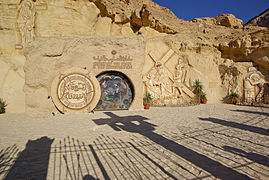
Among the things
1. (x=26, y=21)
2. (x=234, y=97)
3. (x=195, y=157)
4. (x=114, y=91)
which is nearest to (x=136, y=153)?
(x=195, y=157)

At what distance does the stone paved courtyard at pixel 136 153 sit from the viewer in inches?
98.1

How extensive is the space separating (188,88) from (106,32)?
8858mm

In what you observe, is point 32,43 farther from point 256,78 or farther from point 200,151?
point 256,78

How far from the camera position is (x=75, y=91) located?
7.84 meters

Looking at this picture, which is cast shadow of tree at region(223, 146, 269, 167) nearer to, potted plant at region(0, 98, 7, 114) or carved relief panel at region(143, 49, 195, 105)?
carved relief panel at region(143, 49, 195, 105)

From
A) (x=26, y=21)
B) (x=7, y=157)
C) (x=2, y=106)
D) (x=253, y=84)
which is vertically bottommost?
(x=7, y=157)

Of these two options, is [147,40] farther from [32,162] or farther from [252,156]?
[32,162]

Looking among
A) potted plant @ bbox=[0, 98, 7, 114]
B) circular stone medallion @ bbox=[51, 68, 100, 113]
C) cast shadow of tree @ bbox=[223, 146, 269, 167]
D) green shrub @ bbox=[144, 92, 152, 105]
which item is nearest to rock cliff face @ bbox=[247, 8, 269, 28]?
green shrub @ bbox=[144, 92, 152, 105]

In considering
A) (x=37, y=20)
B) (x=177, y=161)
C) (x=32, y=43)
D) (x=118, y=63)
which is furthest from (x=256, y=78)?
(x=37, y=20)

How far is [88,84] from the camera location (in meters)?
8.05

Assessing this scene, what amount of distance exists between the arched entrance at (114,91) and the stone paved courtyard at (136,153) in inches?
148

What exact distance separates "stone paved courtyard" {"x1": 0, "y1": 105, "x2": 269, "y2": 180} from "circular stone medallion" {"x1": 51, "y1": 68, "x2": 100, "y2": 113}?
2713 mm

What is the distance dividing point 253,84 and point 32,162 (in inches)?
579

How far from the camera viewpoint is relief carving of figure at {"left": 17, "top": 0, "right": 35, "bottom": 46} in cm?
1034
